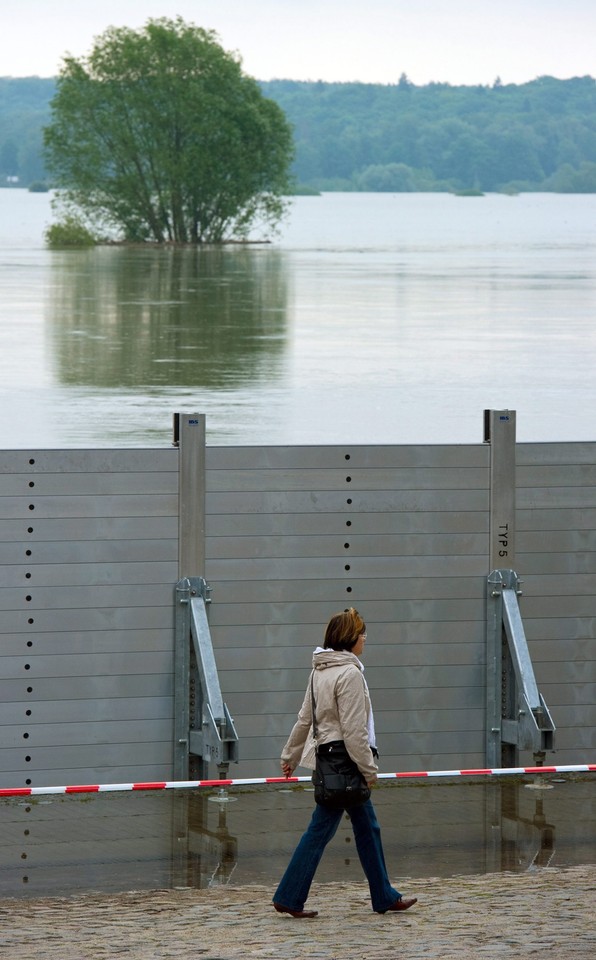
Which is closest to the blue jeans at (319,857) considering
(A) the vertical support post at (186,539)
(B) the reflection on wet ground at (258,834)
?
(B) the reflection on wet ground at (258,834)

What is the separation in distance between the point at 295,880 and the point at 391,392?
24.6 m

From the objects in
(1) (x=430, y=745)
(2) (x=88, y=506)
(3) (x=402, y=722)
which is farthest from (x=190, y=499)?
(1) (x=430, y=745)

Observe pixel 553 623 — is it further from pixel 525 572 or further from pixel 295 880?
pixel 295 880

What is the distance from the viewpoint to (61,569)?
32.1ft

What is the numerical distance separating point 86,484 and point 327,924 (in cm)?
365

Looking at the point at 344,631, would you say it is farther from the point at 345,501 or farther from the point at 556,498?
the point at 556,498

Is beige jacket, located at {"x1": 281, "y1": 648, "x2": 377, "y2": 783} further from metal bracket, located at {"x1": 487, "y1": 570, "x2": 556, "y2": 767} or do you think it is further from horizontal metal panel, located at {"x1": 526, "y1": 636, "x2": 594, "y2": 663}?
horizontal metal panel, located at {"x1": 526, "y1": 636, "x2": 594, "y2": 663}

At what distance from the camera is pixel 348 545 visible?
10.2 metres

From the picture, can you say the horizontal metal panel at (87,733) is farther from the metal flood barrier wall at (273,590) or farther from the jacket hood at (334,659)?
the jacket hood at (334,659)

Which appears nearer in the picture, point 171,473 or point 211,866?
point 211,866

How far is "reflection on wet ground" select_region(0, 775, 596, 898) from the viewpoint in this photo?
25.8ft

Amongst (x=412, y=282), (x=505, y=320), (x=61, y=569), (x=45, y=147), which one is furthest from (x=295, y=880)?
(x=45, y=147)

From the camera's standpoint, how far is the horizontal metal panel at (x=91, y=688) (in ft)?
31.9

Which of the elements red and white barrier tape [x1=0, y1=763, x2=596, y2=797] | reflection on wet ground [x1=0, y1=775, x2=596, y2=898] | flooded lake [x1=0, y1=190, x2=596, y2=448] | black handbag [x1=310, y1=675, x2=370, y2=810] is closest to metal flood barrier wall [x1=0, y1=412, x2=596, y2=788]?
red and white barrier tape [x1=0, y1=763, x2=596, y2=797]
